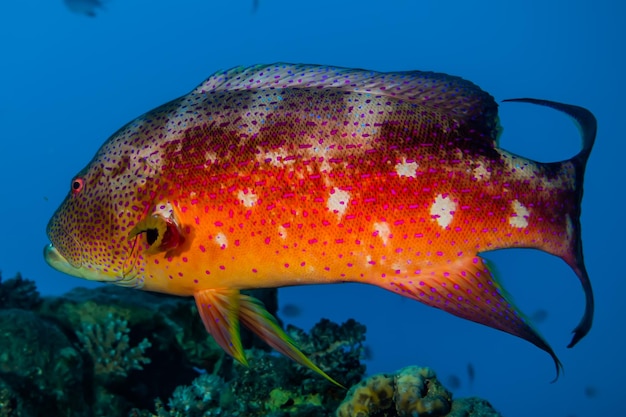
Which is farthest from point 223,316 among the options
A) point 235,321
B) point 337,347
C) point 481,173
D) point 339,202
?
point 337,347

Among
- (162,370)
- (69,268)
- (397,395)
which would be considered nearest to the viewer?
(69,268)

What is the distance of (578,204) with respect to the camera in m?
2.71

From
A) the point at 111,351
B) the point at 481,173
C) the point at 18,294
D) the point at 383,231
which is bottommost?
the point at 111,351

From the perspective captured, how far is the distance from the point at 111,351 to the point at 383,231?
4.22m

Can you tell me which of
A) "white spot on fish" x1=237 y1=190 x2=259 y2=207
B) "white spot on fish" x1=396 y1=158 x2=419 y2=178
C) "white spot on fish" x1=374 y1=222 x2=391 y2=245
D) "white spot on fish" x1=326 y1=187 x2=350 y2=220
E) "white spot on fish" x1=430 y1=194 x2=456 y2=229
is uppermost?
"white spot on fish" x1=396 y1=158 x2=419 y2=178

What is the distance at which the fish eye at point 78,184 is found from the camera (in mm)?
3174

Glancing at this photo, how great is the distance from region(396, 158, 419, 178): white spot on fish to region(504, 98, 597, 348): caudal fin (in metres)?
0.73

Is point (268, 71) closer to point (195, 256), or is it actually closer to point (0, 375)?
point (195, 256)

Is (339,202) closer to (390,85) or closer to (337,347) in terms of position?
(390,85)

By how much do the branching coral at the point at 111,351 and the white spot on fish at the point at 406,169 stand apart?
4.21 metres

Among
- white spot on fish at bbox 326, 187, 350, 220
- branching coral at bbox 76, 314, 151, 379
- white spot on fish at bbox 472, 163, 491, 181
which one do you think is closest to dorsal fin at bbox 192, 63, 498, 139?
white spot on fish at bbox 472, 163, 491, 181

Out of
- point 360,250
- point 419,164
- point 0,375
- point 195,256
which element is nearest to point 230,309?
point 195,256

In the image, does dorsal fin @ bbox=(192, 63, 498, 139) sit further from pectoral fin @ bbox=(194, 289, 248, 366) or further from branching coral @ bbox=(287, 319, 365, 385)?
branching coral @ bbox=(287, 319, 365, 385)

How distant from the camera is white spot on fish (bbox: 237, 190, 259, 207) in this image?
9.05ft
